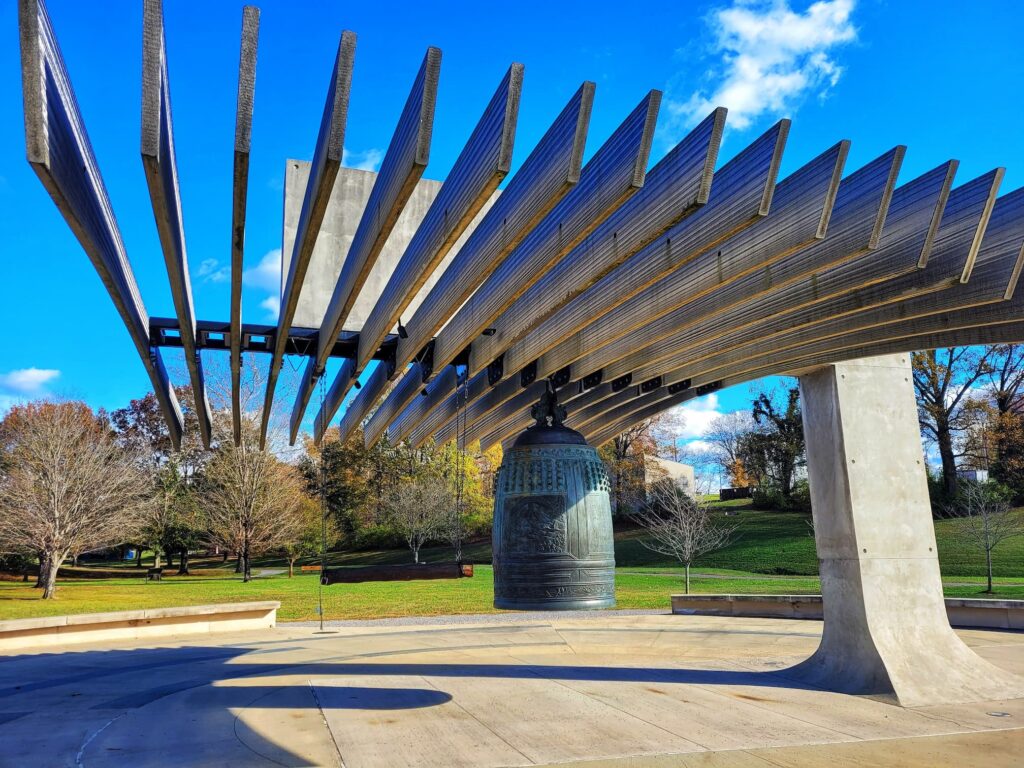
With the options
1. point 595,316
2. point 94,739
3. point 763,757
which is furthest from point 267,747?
point 595,316

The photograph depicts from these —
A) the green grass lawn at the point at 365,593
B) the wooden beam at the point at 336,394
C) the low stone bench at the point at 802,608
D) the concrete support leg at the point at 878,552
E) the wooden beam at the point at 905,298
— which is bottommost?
Answer: the green grass lawn at the point at 365,593

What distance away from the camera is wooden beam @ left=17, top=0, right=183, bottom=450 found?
3395 millimetres

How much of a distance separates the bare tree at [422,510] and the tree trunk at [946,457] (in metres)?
24.6

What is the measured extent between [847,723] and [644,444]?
44507mm

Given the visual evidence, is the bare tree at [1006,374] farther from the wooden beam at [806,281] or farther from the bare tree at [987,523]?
the wooden beam at [806,281]

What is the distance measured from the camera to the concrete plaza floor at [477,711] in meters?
6.26

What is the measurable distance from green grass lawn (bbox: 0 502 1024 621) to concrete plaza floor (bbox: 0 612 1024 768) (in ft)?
30.3

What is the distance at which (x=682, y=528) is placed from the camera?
1056 inches

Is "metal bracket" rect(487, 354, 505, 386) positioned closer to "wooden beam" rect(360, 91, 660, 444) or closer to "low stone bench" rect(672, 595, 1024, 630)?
"wooden beam" rect(360, 91, 660, 444)

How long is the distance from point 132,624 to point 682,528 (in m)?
17.9

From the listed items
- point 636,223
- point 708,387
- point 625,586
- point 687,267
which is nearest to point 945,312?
point 687,267

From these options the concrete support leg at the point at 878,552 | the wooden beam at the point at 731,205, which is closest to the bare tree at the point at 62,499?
the concrete support leg at the point at 878,552

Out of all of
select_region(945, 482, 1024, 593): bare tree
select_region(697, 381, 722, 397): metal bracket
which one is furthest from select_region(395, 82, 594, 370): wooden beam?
select_region(945, 482, 1024, 593): bare tree

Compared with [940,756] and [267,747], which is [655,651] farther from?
[267,747]
